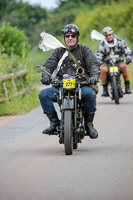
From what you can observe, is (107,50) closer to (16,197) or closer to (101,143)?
(101,143)

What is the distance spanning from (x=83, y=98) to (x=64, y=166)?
4.98ft

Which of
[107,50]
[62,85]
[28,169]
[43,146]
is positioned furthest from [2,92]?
[28,169]

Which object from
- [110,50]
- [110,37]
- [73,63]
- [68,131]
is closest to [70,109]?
[68,131]

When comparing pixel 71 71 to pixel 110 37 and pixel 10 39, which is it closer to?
pixel 110 37

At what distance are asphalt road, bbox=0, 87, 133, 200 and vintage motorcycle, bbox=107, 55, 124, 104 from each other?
3990mm

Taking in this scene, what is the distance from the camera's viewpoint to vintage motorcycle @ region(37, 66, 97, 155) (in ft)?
28.7

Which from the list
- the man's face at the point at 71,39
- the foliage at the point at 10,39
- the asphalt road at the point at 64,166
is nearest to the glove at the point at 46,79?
the man's face at the point at 71,39

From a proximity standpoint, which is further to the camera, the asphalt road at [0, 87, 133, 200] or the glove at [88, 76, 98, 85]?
the glove at [88, 76, 98, 85]

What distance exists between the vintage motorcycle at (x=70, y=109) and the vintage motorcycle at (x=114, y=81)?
7.74 m

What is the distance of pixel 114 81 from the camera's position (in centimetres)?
1712

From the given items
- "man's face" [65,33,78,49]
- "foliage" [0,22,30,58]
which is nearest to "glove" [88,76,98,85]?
"man's face" [65,33,78,49]

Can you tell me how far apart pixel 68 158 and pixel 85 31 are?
49.9 metres

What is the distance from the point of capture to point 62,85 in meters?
9.12

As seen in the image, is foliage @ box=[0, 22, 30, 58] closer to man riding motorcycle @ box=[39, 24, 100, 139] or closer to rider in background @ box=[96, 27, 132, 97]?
rider in background @ box=[96, 27, 132, 97]
